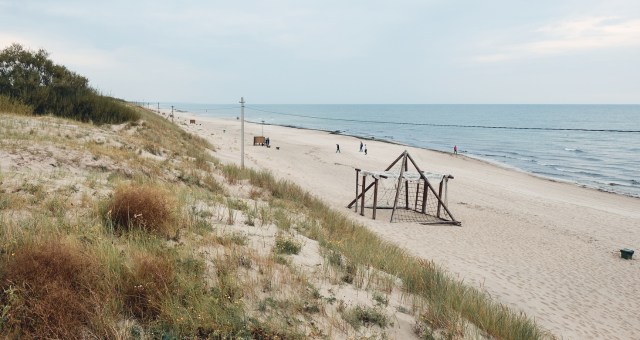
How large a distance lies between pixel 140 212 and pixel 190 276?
1.92 meters

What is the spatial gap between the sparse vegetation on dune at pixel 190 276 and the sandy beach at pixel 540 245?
10.6ft

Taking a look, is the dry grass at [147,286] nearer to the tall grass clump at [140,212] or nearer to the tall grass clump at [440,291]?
the tall grass clump at [140,212]

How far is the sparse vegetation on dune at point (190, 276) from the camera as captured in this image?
3.74 meters

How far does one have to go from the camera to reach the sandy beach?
8258 millimetres

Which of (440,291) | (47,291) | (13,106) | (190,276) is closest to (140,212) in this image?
(190,276)

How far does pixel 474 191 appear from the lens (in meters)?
23.1

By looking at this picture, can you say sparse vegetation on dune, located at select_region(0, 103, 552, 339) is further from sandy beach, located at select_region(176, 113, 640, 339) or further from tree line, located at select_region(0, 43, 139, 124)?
tree line, located at select_region(0, 43, 139, 124)

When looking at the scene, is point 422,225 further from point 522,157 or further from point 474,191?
point 522,157

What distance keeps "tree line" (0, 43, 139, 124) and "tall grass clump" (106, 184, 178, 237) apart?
50.1 feet

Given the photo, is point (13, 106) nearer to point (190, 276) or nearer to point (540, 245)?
point (190, 276)

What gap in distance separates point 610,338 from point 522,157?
42.0 metres

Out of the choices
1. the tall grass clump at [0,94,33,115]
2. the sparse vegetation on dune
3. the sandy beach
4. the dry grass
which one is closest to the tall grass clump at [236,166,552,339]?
the sparse vegetation on dune

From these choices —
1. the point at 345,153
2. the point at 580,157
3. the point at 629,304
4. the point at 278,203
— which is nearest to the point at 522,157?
the point at 580,157

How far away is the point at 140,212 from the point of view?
5797 mm
